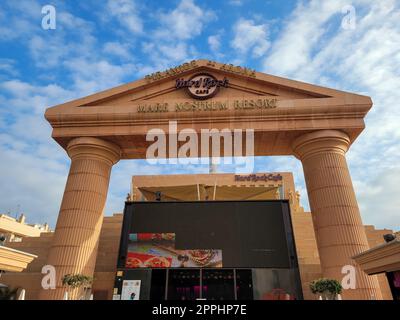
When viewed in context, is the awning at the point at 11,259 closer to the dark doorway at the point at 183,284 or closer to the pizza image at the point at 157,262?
the pizza image at the point at 157,262

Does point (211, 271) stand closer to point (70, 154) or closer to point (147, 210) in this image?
point (147, 210)

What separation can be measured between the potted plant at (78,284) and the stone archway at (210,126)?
43.6 inches

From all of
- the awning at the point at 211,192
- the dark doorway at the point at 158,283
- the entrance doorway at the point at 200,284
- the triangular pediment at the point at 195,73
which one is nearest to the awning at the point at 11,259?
the dark doorway at the point at 158,283

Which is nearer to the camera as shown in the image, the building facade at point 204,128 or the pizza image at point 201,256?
the pizza image at point 201,256

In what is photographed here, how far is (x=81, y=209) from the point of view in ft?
59.5

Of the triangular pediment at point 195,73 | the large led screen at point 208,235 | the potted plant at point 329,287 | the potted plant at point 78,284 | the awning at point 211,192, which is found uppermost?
the triangular pediment at point 195,73

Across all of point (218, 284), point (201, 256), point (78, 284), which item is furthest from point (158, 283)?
point (78, 284)

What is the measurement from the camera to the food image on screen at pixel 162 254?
51.2 ft

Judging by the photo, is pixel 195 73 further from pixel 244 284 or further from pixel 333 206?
pixel 244 284

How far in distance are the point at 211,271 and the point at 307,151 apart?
393 inches

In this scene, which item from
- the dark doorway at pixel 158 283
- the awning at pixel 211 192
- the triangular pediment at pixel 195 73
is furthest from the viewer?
the awning at pixel 211 192

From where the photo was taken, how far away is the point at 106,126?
787 inches
